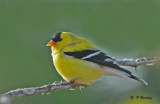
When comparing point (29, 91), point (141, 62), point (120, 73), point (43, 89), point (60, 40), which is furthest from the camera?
point (60, 40)

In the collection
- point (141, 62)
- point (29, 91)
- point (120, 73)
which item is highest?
point (141, 62)

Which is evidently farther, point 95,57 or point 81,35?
point 81,35

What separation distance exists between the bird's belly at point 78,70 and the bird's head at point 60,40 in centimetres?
34

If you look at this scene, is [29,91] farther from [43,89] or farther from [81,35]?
[81,35]

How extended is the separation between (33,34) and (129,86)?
3.08 metres

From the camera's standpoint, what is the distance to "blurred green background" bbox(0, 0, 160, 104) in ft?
18.9

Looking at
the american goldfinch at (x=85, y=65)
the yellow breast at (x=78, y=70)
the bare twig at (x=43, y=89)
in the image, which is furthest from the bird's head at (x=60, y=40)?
the bare twig at (x=43, y=89)

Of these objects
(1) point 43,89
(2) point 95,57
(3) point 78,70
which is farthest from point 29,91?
(2) point 95,57

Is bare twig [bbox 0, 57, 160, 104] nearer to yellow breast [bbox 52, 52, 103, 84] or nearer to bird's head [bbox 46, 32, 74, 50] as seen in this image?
yellow breast [bbox 52, 52, 103, 84]

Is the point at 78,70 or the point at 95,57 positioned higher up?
the point at 95,57

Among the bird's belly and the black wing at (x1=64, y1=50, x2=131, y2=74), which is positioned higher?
the black wing at (x1=64, y1=50, x2=131, y2=74)

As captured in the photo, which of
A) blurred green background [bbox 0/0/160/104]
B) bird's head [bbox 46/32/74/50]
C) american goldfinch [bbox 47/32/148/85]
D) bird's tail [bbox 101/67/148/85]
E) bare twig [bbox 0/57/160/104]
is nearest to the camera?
bare twig [bbox 0/57/160/104]

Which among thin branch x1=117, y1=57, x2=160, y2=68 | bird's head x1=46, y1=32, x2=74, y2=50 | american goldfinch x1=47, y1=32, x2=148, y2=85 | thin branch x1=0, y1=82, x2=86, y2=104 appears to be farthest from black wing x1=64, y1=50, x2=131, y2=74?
thin branch x1=0, y1=82, x2=86, y2=104

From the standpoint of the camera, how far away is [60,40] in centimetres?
402
